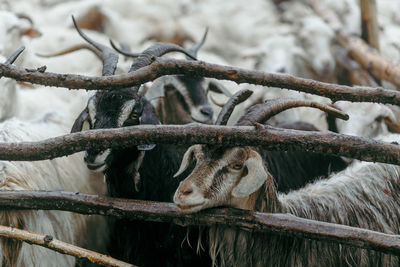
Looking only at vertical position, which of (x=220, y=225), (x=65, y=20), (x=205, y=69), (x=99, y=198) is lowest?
(x=65, y=20)

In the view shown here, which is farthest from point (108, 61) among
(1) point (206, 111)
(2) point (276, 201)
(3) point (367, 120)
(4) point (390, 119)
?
(4) point (390, 119)

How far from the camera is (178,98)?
5.45 m

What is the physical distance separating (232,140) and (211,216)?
0.46m

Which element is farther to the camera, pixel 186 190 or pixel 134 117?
pixel 134 117

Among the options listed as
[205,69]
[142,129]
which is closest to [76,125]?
[142,129]

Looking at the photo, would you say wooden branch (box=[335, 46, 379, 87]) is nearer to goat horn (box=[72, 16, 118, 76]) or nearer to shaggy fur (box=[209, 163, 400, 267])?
shaggy fur (box=[209, 163, 400, 267])

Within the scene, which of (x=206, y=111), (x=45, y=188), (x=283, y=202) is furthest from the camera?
(x=206, y=111)

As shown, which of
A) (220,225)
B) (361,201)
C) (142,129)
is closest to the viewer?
(142,129)

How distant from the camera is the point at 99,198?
3275 millimetres

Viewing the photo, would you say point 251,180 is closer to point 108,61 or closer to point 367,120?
point 108,61

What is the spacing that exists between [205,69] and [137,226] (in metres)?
1.49

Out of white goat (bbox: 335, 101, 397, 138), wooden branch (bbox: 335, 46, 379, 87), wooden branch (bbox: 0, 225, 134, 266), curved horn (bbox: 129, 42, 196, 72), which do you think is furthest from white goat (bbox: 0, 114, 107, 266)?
wooden branch (bbox: 335, 46, 379, 87)

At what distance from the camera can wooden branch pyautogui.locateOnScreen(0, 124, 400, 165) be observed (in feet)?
9.52

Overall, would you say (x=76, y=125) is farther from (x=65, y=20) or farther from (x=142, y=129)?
(x=65, y=20)
